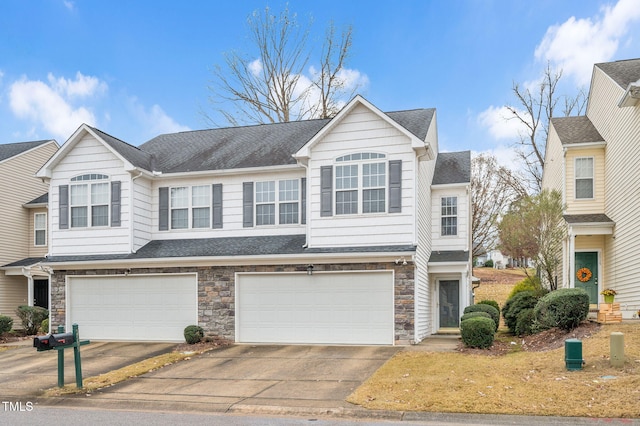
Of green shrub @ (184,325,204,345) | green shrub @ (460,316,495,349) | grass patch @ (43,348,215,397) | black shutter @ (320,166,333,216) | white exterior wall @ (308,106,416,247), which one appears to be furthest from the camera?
green shrub @ (184,325,204,345)

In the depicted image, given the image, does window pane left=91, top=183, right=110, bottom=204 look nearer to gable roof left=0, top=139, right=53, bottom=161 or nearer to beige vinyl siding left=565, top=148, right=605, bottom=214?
gable roof left=0, top=139, right=53, bottom=161

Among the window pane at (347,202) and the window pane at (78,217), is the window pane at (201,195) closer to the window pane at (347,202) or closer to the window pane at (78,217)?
the window pane at (78,217)

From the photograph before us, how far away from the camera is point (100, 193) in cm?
1956

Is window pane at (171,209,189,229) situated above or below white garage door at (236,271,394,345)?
above

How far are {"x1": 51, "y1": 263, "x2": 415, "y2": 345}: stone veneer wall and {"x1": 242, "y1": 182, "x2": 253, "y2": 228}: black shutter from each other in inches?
70.2

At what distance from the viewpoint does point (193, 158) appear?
2075 cm

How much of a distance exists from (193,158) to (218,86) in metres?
16.8

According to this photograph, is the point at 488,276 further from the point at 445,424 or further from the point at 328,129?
the point at 445,424

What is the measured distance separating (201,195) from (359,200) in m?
5.74

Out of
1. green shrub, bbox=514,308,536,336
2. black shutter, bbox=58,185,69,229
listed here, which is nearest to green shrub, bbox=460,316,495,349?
green shrub, bbox=514,308,536,336

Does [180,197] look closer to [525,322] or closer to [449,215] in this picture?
[449,215]

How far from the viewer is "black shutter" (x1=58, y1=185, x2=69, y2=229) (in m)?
19.8

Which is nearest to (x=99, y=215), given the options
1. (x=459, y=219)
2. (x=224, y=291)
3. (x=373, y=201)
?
(x=224, y=291)

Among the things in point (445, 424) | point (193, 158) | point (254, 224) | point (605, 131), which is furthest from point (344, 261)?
point (605, 131)
